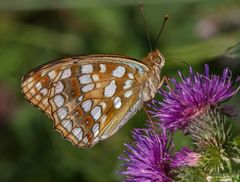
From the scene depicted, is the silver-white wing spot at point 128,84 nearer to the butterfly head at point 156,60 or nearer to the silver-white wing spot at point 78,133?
the butterfly head at point 156,60

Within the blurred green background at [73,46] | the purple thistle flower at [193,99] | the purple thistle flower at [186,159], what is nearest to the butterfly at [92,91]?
the purple thistle flower at [193,99]

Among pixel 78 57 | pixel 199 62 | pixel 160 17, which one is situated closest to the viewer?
pixel 78 57

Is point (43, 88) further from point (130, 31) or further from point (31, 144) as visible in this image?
point (130, 31)

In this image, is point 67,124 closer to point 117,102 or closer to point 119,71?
point 117,102

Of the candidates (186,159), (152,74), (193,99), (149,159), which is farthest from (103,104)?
(186,159)

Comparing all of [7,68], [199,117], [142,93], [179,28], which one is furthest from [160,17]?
[199,117]

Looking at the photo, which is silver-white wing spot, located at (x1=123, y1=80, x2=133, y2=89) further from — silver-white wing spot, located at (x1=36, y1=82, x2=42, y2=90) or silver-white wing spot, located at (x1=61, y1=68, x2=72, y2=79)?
silver-white wing spot, located at (x1=36, y1=82, x2=42, y2=90)

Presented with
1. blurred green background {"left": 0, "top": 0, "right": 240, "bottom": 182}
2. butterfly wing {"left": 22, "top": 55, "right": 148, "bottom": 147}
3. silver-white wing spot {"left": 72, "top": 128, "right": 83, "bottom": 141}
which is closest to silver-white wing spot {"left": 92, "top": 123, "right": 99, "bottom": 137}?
butterfly wing {"left": 22, "top": 55, "right": 148, "bottom": 147}
